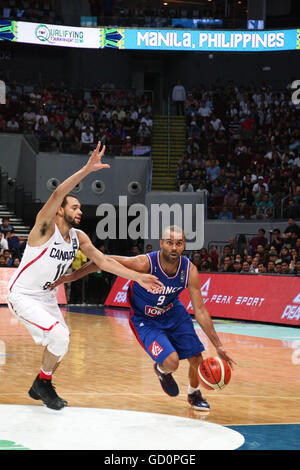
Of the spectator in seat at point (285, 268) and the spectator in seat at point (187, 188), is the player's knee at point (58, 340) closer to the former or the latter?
the spectator in seat at point (285, 268)

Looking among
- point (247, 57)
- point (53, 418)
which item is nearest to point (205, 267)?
point (53, 418)

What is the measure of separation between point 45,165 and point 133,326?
21.8m

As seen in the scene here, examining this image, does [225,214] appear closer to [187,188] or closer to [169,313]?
[187,188]

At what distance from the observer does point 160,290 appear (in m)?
7.59

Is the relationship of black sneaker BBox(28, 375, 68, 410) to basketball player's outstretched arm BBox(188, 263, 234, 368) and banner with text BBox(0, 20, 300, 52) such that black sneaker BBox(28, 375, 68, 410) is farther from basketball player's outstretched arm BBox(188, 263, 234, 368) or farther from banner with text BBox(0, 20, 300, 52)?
banner with text BBox(0, 20, 300, 52)

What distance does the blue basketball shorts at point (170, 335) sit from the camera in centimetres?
787

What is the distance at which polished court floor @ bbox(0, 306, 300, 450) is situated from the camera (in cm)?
650

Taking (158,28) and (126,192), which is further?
(158,28)

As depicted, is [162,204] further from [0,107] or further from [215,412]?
[215,412]

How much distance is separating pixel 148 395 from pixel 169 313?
3.84 feet

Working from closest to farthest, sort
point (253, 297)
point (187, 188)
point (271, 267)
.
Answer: point (253, 297) < point (271, 267) < point (187, 188)

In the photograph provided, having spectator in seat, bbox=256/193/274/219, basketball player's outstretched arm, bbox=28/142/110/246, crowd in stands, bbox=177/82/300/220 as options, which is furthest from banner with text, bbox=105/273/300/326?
basketball player's outstretched arm, bbox=28/142/110/246

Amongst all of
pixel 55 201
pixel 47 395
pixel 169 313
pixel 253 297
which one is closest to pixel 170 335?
pixel 169 313

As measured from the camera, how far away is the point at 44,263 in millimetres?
7477
